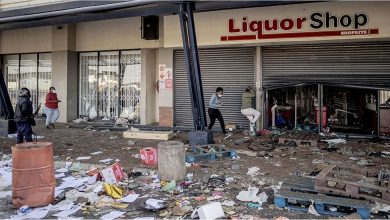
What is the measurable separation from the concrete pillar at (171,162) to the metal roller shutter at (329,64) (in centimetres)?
737

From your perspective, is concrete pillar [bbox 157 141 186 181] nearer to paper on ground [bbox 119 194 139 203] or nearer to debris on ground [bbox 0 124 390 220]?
debris on ground [bbox 0 124 390 220]

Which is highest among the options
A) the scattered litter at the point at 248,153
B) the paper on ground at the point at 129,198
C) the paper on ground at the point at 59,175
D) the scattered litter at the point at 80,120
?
the scattered litter at the point at 80,120

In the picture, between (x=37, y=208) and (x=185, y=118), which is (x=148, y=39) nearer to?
(x=185, y=118)

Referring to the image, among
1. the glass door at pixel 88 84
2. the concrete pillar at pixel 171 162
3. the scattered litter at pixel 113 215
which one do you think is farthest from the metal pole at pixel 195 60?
the glass door at pixel 88 84

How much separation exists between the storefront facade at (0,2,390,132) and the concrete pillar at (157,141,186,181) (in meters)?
7.18

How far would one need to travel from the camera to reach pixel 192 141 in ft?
34.3

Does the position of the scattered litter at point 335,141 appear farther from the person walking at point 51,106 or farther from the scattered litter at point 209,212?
the person walking at point 51,106

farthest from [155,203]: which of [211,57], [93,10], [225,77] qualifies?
[211,57]

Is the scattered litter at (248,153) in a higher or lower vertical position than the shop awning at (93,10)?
lower

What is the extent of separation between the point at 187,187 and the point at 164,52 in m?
9.23

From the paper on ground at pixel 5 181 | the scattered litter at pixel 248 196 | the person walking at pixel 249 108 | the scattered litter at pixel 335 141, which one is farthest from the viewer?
the person walking at pixel 249 108

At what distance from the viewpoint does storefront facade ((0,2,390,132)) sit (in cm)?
1191

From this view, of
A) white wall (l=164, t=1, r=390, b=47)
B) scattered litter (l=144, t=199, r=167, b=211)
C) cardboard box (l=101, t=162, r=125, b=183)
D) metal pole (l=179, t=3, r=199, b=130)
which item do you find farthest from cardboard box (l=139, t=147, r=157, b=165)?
white wall (l=164, t=1, r=390, b=47)

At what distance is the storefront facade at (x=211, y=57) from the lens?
11914mm
